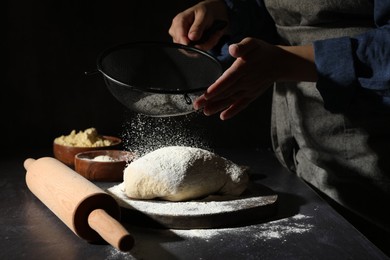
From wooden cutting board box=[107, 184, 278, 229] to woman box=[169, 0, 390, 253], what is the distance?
21 cm

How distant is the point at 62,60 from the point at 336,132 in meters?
0.98

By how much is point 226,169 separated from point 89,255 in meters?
0.40

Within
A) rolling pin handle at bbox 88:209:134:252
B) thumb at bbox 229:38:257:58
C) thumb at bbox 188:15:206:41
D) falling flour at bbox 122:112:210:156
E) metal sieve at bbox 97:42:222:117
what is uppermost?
thumb at bbox 188:15:206:41

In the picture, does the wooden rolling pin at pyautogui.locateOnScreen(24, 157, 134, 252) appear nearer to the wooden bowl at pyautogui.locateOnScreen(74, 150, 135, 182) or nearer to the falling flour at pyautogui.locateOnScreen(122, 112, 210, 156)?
the wooden bowl at pyautogui.locateOnScreen(74, 150, 135, 182)

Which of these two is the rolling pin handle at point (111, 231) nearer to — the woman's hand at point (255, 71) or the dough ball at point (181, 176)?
the dough ball at point (181, 176)

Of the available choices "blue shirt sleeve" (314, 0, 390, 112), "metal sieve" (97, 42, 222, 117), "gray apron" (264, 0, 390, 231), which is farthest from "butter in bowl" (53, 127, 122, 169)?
"blue shirt sleeve" (314, 0, 390, 112)

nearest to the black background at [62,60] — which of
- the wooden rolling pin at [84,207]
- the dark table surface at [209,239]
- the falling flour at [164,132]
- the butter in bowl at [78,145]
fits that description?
the falling flour at [164,132]

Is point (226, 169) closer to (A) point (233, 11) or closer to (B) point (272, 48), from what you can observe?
(B) point (272, 48)

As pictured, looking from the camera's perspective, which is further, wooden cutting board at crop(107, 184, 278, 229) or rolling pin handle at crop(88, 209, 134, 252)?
wooden cutting board at crop(107, 184, 278, 229)

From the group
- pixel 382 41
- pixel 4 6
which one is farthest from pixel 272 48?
pixel 4 6

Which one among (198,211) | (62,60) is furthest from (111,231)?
(62,60)

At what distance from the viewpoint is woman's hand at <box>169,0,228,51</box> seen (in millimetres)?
1419

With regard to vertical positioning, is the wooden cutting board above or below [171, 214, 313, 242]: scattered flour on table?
above

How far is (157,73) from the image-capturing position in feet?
4.71
